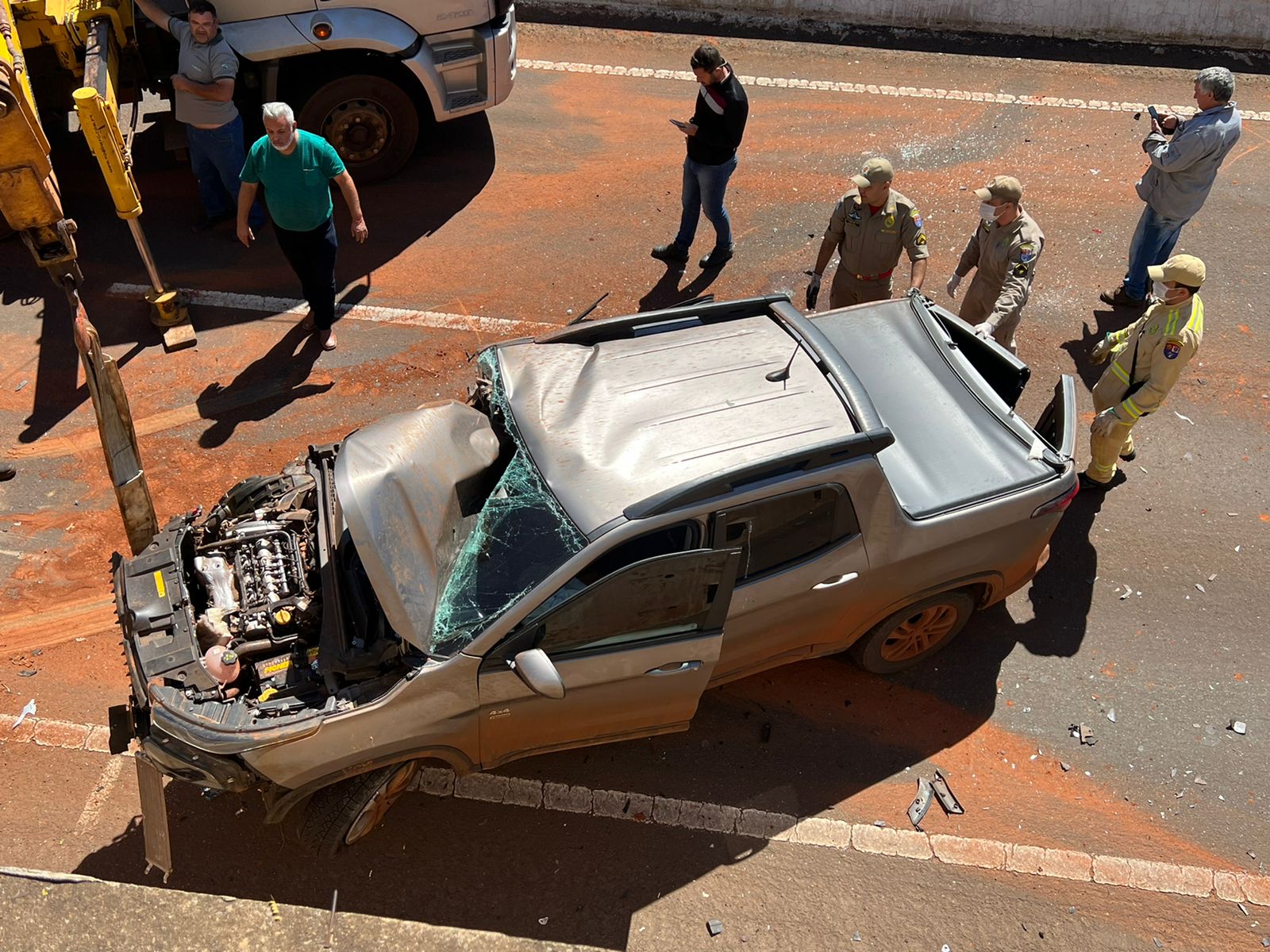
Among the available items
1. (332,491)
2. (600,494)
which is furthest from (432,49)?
(600,494)

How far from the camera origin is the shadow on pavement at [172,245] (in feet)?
25.9

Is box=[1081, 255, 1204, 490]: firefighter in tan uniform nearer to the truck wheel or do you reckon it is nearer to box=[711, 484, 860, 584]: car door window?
box=[711, 484, 860, 584]: car door window

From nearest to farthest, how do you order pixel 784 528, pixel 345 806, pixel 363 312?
1. pixel 345 806
2. pixel 784 528
3. pixel 363 312

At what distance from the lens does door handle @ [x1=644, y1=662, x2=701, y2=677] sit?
188 inches

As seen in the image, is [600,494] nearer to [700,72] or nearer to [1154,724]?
[1154,724]

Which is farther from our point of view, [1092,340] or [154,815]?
[1092,340]

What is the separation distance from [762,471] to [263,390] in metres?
4.46

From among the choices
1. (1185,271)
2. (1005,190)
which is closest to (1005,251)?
(1005,190)

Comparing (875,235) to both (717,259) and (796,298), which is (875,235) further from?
(717,259)

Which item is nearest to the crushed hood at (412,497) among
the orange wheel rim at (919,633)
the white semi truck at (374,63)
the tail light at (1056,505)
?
the orange wheel rim at (919,633)

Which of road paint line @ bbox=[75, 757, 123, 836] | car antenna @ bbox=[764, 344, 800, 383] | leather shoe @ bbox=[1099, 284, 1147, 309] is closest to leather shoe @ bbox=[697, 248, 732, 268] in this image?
leather shoe @ bbox=[1099, 284, 1147, 309]

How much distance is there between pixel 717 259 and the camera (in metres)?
8.87

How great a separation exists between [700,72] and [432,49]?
8.72 feet

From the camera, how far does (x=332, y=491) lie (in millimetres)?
5461
